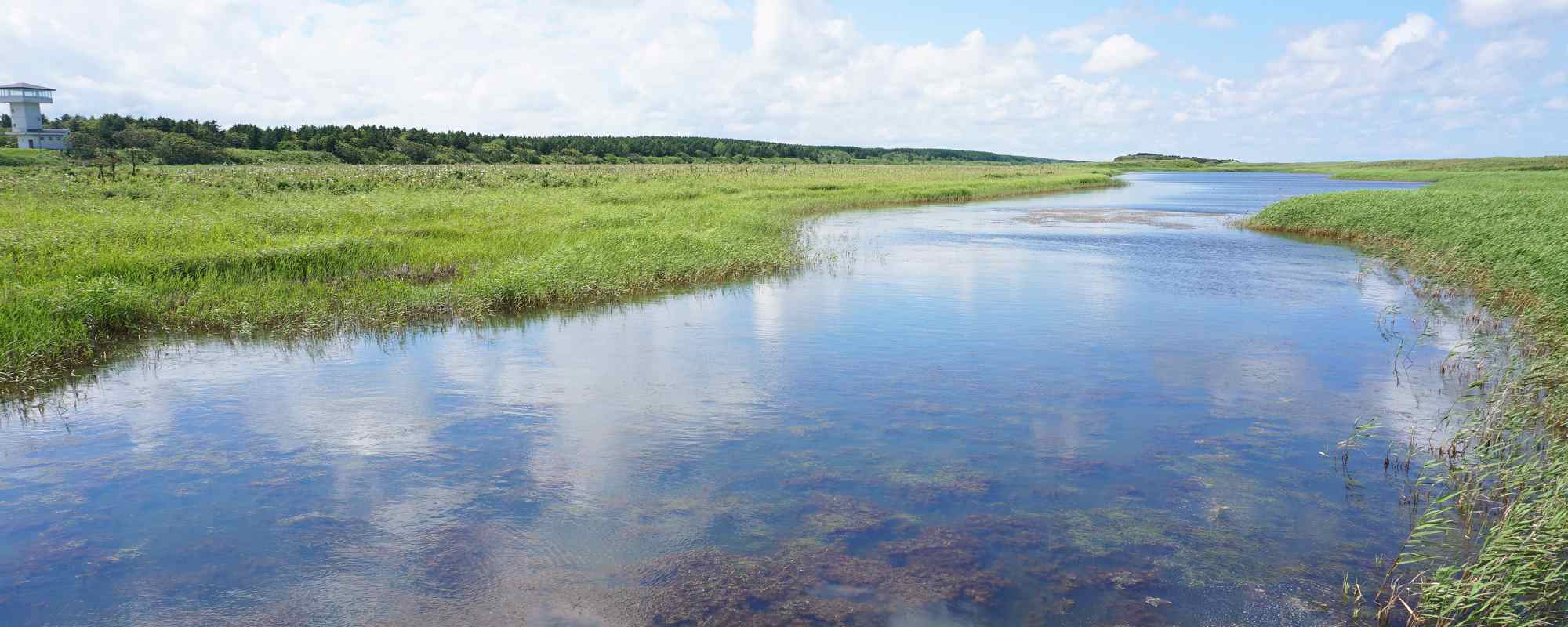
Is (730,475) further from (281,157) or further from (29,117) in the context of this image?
(29,117)

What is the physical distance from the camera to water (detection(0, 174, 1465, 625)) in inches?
262

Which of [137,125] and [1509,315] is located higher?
[137,125]

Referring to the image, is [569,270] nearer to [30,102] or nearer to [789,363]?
[789,363]

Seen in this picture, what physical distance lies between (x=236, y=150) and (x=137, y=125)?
10.7 meters

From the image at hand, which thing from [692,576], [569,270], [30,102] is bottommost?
[692,576]

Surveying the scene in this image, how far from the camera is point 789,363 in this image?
44.9ft

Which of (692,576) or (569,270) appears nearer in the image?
(692,576)

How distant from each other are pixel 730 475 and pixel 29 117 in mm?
104184

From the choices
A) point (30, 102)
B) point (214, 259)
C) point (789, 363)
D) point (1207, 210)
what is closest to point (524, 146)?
point (30, 102)

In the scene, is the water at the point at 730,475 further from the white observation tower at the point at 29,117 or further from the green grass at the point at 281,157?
the white observation tower at the point at 29,117

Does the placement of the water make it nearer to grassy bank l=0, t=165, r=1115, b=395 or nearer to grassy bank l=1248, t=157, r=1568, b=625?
grassy bank l=1248, t=157, r=1568, b=625

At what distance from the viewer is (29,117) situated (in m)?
81.6

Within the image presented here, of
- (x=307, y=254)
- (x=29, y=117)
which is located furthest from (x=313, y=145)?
(x=307, y=254)

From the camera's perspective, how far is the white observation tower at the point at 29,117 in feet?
253
